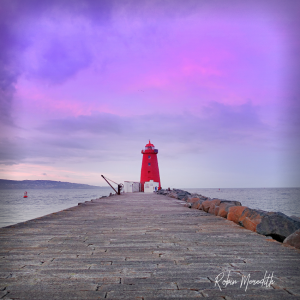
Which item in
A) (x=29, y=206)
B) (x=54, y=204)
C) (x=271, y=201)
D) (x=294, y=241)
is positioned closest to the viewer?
(x=294, y=241)

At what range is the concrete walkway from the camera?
6.27ft

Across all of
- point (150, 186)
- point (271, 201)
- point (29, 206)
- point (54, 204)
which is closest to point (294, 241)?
point (150, 186)

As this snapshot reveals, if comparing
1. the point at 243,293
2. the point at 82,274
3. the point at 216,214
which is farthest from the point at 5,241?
the point at 216,214

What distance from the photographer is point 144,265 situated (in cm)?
250

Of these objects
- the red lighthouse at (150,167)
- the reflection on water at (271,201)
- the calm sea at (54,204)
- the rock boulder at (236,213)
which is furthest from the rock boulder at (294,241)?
the red lighthouse at (150,167)

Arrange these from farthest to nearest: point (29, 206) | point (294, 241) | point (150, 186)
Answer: point (29, 206)
point (150, 186)
point (294, 241)

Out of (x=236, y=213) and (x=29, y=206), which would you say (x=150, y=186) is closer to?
(x=29, y=206)

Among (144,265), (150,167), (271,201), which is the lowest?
(271,201)

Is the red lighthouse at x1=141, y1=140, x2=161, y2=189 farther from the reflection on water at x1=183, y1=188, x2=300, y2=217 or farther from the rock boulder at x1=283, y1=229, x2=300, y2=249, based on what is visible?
the rock boulder at x1=283, y1=229, x2=300, y2=249

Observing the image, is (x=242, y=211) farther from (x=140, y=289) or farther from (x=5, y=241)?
(x=5, y=241)

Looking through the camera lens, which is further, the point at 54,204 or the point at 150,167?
the point at 54,204

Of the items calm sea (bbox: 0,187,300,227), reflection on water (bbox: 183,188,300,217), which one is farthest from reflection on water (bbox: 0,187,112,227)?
reflection on water (bbox: 183,188,300,217)

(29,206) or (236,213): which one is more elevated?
(236,213)

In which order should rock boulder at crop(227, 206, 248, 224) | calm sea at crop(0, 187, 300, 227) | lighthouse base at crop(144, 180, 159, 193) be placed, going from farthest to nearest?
lighthouse base at crop(144, 180, 159, 193) < calm sea at crop(0, 187, 300, 227) < rock boulder at crop(227, 206, 248, 224)
